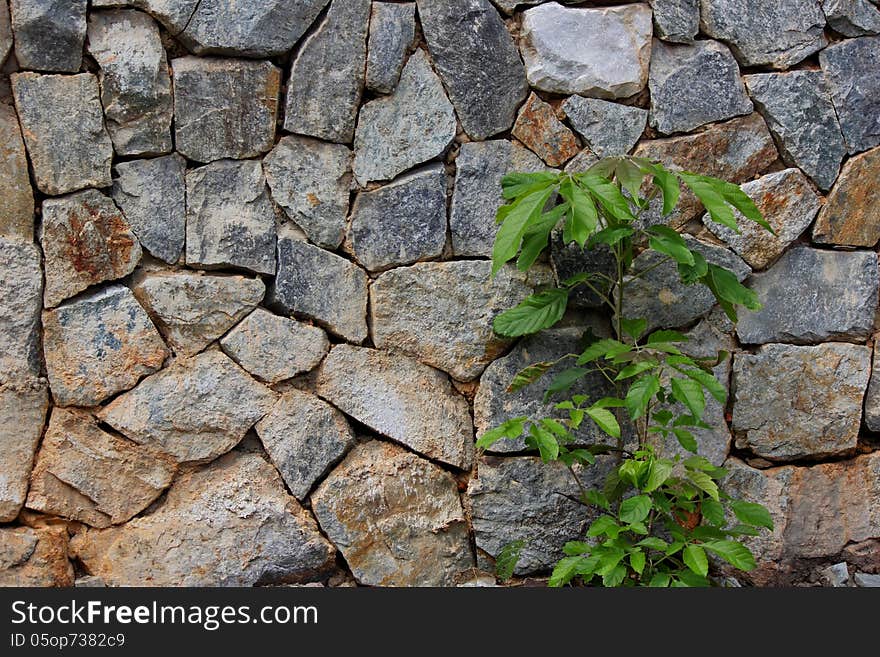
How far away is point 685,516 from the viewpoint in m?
2.30

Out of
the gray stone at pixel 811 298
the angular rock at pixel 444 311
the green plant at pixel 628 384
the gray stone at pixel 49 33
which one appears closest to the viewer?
the green plant at pixel 628 384

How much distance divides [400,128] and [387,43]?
0.20 m

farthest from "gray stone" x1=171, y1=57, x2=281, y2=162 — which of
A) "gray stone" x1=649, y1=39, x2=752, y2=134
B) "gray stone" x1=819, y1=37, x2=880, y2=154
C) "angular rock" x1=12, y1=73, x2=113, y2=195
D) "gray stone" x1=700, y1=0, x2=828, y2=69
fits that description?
"gray stone" x1=819, y1=37, x2=880, y2=154

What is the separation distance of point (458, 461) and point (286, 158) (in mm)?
851

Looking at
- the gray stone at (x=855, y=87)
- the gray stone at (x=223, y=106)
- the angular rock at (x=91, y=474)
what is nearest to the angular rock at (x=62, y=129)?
the gray stone at (x=223, y=106)

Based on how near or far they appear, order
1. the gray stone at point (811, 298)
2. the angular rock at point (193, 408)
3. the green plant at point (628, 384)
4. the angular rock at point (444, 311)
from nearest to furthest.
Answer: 1. the green plant at point (628, 384)
2. the angular rock at point (193, 408)
3. the angular rock at point (444, 311)
4. the gray stone at point (811, 298)

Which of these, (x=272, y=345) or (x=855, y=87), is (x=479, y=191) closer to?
(x=272, y=345)

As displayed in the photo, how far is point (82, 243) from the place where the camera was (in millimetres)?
2146

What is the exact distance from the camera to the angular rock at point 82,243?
213cm

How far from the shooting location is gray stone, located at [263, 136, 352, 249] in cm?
225

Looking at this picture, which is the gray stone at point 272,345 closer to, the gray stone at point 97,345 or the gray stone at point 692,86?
the gray stone at point 97,345

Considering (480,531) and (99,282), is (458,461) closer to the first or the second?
(480,531)

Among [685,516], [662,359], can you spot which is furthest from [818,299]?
[685,516]

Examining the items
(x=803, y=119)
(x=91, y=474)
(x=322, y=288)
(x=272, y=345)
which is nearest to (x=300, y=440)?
(x=272, y=345)
